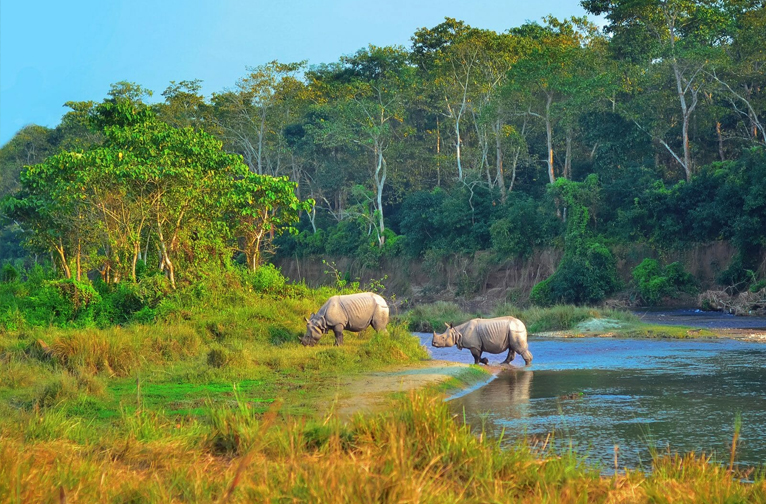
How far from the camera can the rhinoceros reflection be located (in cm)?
1146

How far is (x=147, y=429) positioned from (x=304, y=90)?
52.2m

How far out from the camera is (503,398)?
504 inches

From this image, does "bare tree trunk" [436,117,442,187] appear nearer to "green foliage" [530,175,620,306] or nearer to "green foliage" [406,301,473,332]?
"green foliage" [530,175,620,306]

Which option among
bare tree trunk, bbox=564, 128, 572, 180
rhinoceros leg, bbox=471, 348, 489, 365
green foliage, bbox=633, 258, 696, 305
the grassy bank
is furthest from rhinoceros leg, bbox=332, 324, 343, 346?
bare tree trunk, bbox=564, 128, 572, 180

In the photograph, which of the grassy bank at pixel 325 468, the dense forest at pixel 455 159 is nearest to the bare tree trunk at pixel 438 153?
the dense forest at pixel 455 159

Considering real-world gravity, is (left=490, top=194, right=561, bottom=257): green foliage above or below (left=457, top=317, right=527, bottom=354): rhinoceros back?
above

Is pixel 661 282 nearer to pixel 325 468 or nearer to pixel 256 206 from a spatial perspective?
pixel 256 206

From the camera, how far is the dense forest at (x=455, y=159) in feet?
73.9

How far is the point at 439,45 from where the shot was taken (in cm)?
5325

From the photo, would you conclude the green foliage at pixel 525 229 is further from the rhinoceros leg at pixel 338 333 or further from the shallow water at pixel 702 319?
the rhinoceros leg at pixel 338 333

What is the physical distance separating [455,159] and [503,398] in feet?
128

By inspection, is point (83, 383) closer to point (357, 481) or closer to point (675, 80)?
point (357, 481)

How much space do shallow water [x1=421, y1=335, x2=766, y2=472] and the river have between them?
0.04ft

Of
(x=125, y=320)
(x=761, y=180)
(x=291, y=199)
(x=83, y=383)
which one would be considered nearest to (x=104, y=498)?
(x=83, y=383)
